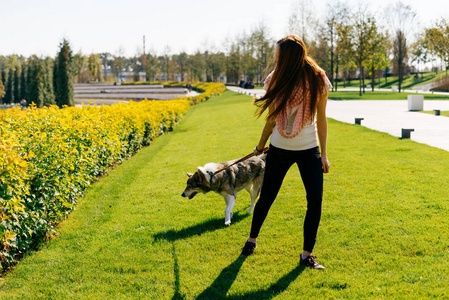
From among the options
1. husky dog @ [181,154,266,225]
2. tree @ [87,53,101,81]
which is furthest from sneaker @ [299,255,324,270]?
tree @ [87,53,101,81]

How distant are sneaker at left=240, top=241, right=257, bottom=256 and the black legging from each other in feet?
1.19

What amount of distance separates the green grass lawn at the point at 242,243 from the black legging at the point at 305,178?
53 centimetres

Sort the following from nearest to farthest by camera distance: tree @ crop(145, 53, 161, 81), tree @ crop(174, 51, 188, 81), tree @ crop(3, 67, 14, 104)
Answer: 1. tree @ crop(3, 67, 14, 104)
2. tree @ crop(174, 51, 188, 81)
3. tree @ crop(145, 53, 161, 81)

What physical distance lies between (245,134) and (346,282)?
10478mm

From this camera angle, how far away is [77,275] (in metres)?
3.94

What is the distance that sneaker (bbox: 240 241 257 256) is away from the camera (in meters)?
4.07

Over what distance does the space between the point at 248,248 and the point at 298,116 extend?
1.58 metres

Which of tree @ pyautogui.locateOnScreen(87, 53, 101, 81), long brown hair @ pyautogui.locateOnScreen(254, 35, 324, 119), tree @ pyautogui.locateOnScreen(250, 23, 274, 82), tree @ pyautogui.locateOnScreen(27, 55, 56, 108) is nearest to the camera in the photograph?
long brown hair @ pyautogui.locateOnScreen(254, 35, 324, 119)

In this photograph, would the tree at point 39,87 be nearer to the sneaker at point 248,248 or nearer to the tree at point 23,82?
the tree at point 23,82

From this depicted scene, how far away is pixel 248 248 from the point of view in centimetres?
407

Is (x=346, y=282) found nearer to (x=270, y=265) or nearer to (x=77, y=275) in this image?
(x=270, y=265)

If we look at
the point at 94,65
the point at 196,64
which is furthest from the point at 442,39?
the point at 94,65

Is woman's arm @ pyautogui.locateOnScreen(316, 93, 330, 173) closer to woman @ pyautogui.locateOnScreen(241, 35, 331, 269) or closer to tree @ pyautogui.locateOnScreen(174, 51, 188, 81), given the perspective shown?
woman @ pyautogui.locateOnScreen(241, 35, 331, 269)

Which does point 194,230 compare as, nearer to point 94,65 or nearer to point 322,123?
point 322,123
